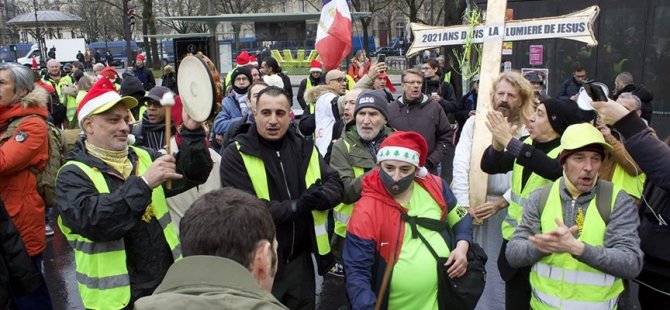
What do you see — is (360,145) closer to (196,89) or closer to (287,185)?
(287,185)

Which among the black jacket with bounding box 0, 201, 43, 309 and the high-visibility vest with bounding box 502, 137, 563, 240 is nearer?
the black jacket with bounding box 0, 201, 43, 309

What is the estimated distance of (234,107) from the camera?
6.95m

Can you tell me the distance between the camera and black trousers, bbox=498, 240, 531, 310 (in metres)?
3.51

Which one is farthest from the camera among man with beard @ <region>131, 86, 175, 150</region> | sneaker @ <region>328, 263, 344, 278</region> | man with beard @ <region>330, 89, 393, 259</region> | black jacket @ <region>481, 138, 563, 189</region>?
sneaker @ <region>328, 263, 344, 278</region>

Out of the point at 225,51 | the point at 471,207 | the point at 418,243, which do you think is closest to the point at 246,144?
the point at 418,243

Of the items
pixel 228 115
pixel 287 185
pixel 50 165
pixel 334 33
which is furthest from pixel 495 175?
pixel 228 115

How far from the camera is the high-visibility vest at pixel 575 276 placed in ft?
9.82

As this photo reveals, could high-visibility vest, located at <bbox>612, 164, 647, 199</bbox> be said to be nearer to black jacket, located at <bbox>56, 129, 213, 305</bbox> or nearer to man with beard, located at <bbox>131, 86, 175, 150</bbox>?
black jacket, located at <bbox>56, 129, 213, 305</bbox>

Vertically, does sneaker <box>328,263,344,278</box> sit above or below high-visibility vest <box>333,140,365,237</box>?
below

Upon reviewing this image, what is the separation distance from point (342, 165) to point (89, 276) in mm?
1851

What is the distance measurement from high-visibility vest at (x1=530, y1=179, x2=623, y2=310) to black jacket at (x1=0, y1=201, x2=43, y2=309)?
282 centimetres

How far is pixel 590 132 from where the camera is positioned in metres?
3.02

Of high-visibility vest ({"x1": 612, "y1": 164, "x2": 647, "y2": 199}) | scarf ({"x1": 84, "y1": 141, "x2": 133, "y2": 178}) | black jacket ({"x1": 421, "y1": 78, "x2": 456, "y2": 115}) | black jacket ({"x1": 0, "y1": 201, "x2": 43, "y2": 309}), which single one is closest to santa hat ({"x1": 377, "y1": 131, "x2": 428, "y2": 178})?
high-visibility vest ({"x1": 612, "y1": 164, "x2": 647, "y2": 199})

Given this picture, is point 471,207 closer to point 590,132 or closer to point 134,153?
point 590,132
